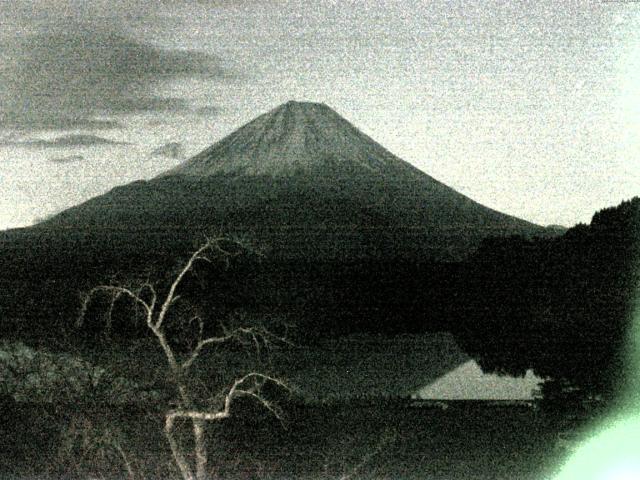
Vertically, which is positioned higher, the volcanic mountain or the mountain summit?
the mountain summit

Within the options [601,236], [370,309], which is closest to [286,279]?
[370,309]

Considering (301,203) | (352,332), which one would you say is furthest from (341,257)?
(352,332)

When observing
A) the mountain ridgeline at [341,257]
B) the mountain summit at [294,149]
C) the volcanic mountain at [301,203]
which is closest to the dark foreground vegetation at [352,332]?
the mountain ridgeline at [341,257]

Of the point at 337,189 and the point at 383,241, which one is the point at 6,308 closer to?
the point at 383,241

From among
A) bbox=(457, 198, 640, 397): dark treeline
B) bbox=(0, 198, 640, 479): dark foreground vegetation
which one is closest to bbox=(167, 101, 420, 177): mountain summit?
bbox=(0, 198, 640, 479): dark foreground vegetation

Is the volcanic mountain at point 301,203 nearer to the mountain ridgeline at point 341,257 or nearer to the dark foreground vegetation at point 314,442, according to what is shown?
the mountain ridgeline at point 341,257

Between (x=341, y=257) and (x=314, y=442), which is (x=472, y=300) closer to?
(x=314, y=442)

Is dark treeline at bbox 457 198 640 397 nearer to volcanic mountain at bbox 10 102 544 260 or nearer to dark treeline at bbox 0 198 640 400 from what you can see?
dark treeline at bbox 0 198 640 400
